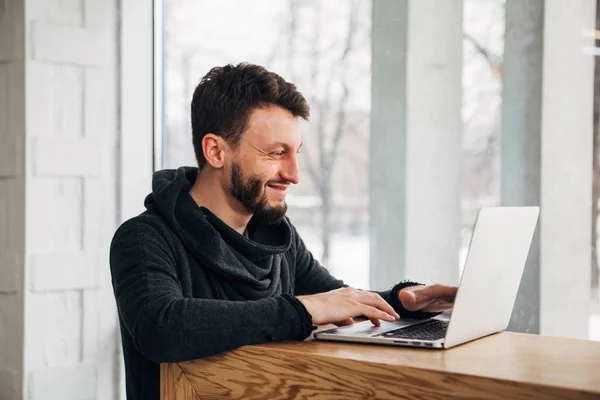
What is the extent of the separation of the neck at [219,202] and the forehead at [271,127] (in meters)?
0.14

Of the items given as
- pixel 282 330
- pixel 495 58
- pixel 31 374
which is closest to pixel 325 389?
pixel 282 330

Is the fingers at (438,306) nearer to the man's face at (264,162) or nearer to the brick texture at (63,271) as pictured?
the man's face at (264,162)

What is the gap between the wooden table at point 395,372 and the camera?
1.11 m

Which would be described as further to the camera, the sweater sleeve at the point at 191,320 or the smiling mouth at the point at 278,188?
the smiling mouth at the point at 278,188

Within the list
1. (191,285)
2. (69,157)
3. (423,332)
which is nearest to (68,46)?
(69,157)

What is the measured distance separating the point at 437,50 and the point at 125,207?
1190 mm

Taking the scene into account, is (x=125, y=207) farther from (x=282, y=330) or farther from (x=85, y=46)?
(x=282, y=330)

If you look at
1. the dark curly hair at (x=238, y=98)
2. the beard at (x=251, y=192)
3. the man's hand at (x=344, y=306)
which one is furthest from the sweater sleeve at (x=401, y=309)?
the dark curly hair at (x=238, y=98)

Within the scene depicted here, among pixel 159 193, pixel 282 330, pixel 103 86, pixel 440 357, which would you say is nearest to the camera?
pixel 440 357

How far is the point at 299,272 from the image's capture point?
79.4 inches

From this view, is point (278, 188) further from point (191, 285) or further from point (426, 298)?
point (426, 298)

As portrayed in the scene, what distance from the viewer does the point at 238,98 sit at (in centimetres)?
174

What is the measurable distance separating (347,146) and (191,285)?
1.17 metres

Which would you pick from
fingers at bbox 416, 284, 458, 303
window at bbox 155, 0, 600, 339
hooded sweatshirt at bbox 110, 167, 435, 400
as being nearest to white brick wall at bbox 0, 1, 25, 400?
window at bbox 155, 0, 600, 339
